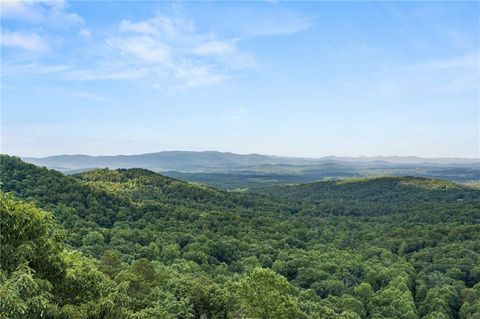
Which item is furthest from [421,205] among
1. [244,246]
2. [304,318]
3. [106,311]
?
[106,311]

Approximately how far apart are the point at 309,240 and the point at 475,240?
113 feet

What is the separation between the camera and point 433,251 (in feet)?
288

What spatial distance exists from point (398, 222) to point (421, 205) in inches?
1315

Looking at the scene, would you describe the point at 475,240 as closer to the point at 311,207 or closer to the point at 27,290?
the point at 311,207

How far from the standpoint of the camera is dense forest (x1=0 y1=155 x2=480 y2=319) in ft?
46.2

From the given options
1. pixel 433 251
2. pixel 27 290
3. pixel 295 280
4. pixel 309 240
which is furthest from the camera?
pixel 309 240

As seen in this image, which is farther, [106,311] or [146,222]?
[146,222]

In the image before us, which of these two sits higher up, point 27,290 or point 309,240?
point 27,290

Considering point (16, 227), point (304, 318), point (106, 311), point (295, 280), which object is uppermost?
point (16, 227)

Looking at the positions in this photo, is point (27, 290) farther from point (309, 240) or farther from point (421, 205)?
point (421, 205)

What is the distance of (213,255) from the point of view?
7575cm

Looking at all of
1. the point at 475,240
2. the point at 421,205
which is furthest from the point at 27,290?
the point at 421,205

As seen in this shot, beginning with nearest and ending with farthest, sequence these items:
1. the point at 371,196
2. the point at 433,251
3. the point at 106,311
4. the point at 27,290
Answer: the point at 27,290, the point at 106,311, the point at 433,251, the point at 371,196

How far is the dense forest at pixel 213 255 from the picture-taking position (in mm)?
14078
